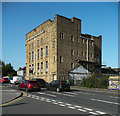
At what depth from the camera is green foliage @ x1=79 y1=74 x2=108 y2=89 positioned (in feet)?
87.8

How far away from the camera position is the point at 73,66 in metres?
42.9

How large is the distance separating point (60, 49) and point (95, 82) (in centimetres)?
1455

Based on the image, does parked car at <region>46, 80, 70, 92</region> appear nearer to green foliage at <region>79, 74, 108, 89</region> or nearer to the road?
green foliage at <region>79, 74, 108, 89</region>

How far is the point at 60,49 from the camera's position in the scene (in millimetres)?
40219

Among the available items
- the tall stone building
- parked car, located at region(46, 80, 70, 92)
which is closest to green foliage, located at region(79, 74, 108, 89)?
parked car, located at region(46, 80, 70, 92)

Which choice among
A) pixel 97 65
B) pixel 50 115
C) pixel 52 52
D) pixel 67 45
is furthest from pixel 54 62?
pixel 50 115

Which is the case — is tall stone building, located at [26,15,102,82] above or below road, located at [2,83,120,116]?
above

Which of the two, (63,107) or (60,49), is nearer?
(63,107)

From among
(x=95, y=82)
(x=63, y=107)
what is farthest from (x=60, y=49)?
(x=63, y=107)

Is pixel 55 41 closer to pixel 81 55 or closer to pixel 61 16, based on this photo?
pixel 61 16

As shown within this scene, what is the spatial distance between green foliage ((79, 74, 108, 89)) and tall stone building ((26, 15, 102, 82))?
991 cm

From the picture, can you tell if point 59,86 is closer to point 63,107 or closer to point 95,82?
point 95,82

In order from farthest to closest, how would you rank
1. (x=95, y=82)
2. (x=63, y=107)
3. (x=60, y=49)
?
(x=60, y=49) → (x=95, y=82) → (x=63, y=107)

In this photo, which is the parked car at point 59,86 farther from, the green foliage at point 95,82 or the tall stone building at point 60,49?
the tall stone building at point 60,49
